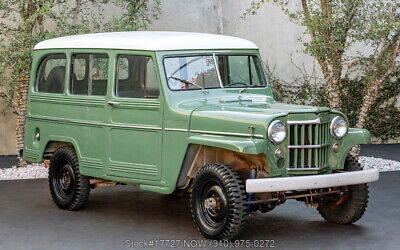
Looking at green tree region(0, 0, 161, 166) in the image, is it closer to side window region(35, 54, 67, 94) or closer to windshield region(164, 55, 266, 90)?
side window region(35, 54, 67, 94)

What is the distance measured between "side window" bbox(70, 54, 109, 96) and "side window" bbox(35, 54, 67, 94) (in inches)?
7.9

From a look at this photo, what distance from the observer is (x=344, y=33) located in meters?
11.0

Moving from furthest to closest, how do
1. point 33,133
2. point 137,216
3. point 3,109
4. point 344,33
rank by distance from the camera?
point 3,109 → point 344,33 → point 33,133 → point 137,216

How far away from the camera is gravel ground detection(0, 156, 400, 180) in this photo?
36.3ft

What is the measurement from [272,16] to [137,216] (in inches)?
316

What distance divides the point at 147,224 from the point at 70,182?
129 centimetres

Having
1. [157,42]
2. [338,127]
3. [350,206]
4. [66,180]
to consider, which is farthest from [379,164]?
[157,42]

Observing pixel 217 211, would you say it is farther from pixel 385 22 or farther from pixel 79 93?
pixel 385 22

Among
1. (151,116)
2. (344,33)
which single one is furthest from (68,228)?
(344,33)

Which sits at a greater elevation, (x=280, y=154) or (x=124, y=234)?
(x=280, y=154)

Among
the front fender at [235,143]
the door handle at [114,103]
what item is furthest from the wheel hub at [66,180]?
the front fender at [235,143]

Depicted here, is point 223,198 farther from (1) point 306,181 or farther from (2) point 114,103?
(2) point 114,103

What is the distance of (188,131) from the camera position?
6.77 m

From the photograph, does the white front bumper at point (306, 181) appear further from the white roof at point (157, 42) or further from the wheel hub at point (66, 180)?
the wheel hub at point (66, 180)
